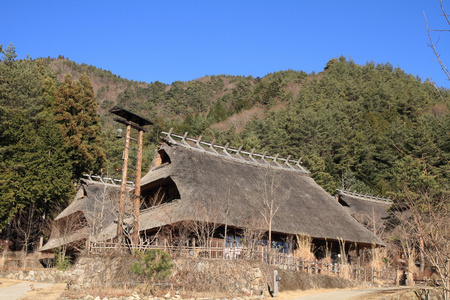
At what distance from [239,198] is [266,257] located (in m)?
4.46

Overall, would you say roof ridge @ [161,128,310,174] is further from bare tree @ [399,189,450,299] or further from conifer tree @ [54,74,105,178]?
bare tree @ [399,189,450,299]

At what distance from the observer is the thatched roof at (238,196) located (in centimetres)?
1866

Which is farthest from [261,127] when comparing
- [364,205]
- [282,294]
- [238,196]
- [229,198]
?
[282,294]

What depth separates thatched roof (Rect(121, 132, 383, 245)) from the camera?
18.7 metres

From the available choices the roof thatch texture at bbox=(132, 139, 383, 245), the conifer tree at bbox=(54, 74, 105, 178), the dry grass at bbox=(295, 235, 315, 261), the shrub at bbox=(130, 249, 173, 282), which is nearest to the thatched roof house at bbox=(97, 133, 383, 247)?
the roof thatch texture at bbox=(132, 139, 383, 245)

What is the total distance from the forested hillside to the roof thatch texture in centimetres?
517

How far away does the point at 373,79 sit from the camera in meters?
73.0

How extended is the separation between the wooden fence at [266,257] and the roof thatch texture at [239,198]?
1.38m

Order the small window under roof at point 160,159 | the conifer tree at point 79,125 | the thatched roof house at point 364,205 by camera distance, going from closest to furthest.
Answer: the small window under roof at point 160,159 < the thatched roof house at point 364,205 < the conifer tree at point 79,125

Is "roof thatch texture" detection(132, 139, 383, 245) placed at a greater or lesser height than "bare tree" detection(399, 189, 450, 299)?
greater

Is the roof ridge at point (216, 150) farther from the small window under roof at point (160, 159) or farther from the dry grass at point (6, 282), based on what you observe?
the dry grass at point (6, 282)

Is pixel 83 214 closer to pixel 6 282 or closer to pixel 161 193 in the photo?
pixel 161 193

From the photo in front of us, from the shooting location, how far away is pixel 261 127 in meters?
56.2

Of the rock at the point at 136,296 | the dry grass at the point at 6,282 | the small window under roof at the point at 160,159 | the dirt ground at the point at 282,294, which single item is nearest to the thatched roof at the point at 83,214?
the small window under roof at the point at 160,159
